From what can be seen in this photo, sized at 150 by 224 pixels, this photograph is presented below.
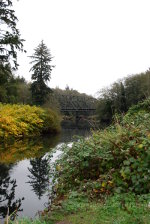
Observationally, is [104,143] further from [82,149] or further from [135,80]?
[135,80]

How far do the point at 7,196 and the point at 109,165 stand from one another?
241cm

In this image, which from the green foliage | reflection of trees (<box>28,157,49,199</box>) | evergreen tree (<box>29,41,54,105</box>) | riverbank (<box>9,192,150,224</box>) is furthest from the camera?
evergreen tree (<box>29,41,54,105</box>)

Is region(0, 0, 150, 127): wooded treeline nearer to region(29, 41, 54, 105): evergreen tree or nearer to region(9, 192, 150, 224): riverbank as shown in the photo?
region(29, 41, 54, 105): evergreen tree

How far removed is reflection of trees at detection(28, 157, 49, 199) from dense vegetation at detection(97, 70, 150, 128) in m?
31.4

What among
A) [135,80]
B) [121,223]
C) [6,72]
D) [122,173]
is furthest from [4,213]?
[135,80]

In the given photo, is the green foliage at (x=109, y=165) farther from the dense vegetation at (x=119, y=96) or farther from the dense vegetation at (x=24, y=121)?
the dense vegetation at (x=119, y=96)

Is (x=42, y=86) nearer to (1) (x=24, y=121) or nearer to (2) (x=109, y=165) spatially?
(1) (x=24, y=121)

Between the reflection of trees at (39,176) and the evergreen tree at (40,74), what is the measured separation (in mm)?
27057

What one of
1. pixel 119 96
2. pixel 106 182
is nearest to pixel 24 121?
pixel 106 182

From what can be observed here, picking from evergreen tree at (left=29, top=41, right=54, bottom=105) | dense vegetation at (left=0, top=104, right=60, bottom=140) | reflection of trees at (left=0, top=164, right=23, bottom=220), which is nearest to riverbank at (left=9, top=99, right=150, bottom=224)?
reflection of trees at (left=0, top=164, right=23, bottom=220)

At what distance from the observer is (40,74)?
1446 inches

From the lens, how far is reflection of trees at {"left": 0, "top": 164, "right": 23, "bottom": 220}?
4.97 m

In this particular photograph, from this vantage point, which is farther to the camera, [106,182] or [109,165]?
[109,165]

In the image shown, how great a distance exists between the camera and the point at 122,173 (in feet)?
13.7
